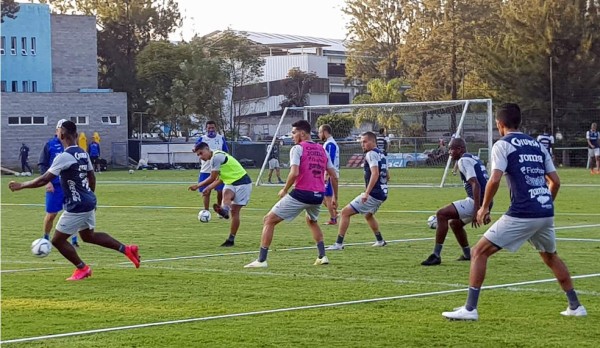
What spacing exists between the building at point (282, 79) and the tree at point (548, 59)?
29.2 metres

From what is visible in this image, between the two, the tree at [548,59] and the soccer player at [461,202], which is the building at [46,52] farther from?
the soccer player at [461,202]

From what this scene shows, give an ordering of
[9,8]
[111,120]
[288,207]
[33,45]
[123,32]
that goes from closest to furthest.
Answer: [288,207], [111,120], [9,8], [33,45], [123,32]

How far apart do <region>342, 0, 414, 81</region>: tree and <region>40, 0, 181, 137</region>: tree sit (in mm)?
16608

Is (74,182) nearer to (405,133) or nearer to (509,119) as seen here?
(509,119)

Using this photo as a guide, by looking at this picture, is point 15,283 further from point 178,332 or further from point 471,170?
point 471,170

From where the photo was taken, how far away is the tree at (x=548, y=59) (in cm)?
5503

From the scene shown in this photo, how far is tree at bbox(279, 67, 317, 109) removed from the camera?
97.2 m

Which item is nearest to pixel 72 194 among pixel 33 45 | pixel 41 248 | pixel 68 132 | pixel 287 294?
pixel 68 132

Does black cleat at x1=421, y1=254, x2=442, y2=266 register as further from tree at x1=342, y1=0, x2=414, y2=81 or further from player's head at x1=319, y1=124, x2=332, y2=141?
tree at x1=342, y1=0, x2=414, y2=81

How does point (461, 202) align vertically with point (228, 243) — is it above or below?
above

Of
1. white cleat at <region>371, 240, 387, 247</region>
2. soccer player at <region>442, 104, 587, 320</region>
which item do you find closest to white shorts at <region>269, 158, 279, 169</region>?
white cleat at <region>371, 240, 387, 247</region>

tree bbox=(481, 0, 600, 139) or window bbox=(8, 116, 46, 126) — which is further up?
tree bbox=(481, 0, 600, 139)

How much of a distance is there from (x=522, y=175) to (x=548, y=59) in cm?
4839

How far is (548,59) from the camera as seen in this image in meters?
56.7
